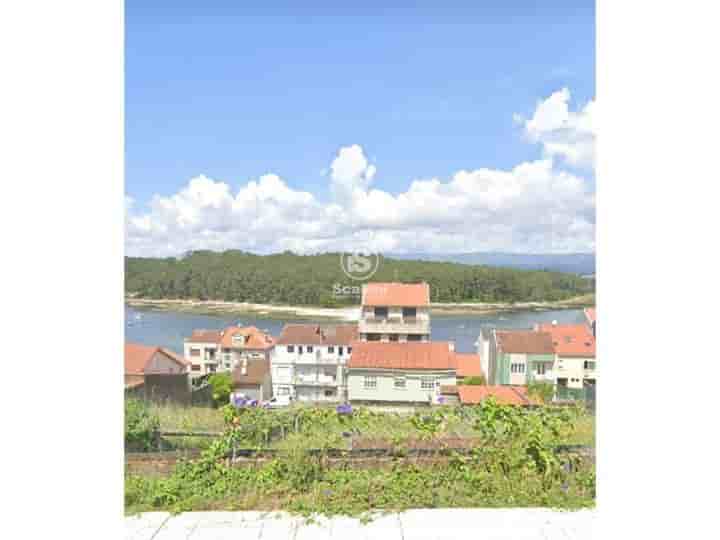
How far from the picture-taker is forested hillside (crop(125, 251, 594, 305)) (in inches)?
119

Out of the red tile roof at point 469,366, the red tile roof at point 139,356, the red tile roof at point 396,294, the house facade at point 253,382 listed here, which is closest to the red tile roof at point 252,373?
the house facade at point 253,382

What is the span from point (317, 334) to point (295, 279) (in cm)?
27

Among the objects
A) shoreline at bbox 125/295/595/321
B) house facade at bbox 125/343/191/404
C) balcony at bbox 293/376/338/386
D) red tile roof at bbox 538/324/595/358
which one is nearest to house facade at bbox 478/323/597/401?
red tile roof at bbox 538/324/595/358

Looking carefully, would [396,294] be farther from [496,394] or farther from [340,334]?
[496,394]

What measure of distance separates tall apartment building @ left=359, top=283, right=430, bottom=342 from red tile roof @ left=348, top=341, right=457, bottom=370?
0.11 ft

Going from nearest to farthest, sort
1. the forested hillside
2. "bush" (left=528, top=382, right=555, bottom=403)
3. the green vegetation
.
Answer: the green vegetation < the forested hillside < "bush" (left=528, top=382, right=555, bottom=403)

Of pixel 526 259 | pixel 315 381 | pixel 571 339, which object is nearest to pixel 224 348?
pixel 315 381

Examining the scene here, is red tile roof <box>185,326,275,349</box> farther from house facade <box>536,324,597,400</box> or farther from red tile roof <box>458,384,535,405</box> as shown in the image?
house facade <box>536,324,597,400</box>

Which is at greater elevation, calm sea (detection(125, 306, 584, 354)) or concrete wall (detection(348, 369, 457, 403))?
calm sea (detection(125, 306, 584, 354))

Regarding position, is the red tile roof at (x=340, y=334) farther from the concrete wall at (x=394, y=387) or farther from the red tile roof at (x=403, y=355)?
the concrete wall at (x=394, y=387)

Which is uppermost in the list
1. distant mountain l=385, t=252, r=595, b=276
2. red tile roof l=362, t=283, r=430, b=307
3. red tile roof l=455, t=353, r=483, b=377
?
distant mountain l=385, t=252, r=595, b=276
